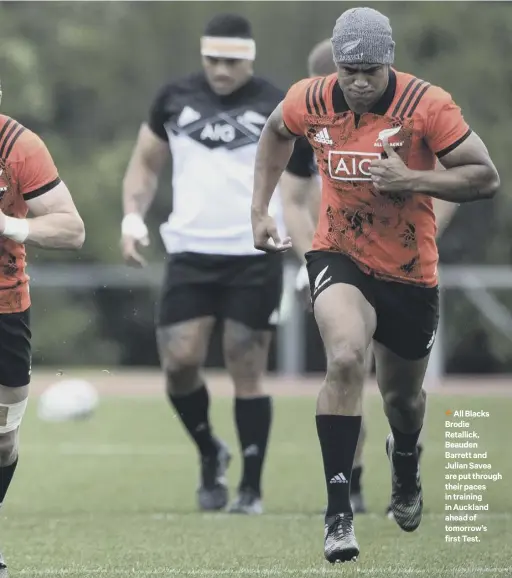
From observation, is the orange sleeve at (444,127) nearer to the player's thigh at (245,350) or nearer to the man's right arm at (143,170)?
the player's thigh at (245,350)

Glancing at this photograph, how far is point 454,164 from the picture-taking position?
20.6 feet

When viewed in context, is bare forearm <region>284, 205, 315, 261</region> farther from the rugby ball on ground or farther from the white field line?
the rugby ball on ground

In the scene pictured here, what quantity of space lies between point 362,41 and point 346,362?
1.26m

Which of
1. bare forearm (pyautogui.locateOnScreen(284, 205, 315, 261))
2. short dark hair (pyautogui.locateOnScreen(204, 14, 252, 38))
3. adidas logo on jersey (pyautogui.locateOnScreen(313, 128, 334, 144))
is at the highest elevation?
adidas logo on jersey (pyautogui.locateOnScreen(313, 128, 334, 144))

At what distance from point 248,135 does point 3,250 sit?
2772 millimetres

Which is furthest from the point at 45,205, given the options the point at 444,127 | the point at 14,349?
the point at 444,127

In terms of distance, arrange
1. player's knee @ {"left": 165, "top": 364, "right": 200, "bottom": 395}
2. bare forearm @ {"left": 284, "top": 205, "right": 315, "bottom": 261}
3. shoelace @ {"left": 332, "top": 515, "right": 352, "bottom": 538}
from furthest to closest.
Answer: player's knee @ {"left": 165, "top": 364, "right": 200, "bottom": 395}, bare forearm @ {"left": 284, "top": 205, "right": 315, "bottom": 261}, shoelace @ {"left": 332, "top": 515, "right": 352, "bottom": 538}

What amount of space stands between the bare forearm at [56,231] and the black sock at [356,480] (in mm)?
2712

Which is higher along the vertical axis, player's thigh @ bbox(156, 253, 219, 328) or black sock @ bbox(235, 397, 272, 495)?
player's thigh @ bbox(156, 253, 219, 328)

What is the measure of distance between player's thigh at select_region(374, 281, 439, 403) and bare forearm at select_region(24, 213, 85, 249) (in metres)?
1.30

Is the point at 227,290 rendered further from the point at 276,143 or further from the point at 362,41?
the point at 362,41

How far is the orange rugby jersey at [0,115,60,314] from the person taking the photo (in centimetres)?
621

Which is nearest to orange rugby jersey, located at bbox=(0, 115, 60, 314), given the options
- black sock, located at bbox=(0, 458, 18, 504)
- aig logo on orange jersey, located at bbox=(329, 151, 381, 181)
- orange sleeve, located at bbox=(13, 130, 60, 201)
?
orange sleeve, located at bbox=(13, 130, 60, 201)

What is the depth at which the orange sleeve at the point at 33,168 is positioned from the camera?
6211 mm
